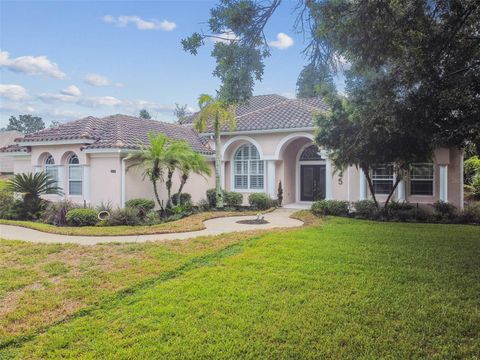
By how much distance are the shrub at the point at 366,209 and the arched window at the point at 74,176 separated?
13.8 m

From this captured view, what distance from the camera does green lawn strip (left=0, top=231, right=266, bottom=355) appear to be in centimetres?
514

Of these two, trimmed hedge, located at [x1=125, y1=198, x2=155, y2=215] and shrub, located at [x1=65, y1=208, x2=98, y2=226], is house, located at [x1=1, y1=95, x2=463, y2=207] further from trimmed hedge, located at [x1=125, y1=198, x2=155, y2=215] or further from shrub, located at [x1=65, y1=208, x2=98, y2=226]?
shrub, located at [x1=65, y1=208, x2=98, y2=226]

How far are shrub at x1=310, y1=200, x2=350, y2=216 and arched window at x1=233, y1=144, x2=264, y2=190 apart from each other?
16.8 ft

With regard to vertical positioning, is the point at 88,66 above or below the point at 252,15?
above

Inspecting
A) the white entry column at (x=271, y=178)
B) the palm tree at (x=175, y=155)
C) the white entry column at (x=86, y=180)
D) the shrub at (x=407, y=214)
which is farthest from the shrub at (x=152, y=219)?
the shrub at (x=407, y=214)

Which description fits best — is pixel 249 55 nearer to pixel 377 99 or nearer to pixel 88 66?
pixel 377 99

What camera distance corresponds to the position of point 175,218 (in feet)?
53.2

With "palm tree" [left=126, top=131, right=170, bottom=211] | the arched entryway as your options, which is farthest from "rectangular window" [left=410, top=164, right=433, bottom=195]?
"palm tree" [left=126, top=131, right=170, bottom=211]

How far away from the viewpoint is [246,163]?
21.9 metres

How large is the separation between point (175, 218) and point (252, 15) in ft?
37.0

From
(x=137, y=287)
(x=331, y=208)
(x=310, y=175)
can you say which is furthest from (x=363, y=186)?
(x=137, y=287)

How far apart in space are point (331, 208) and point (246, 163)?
690 centimetres

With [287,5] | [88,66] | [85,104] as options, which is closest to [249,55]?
[287,5]

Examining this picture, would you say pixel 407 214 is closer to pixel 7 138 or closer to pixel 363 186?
pixel 363 186
